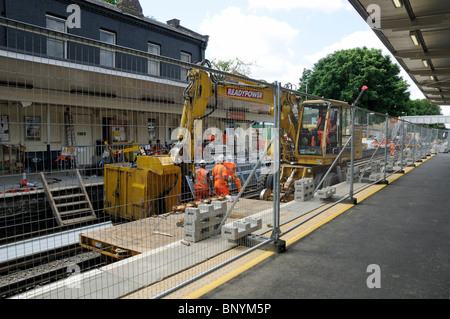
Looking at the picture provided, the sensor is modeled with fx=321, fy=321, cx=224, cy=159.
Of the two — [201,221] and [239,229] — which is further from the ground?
[201,221]

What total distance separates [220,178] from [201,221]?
3.00 metres

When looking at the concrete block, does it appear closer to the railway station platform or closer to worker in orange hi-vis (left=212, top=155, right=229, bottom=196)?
the railway station platform

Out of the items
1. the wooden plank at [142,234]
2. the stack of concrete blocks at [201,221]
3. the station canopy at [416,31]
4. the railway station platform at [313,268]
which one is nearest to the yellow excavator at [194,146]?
the wooden plank at [142,234]

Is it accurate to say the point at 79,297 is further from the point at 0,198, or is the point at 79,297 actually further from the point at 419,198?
the point at 419,198

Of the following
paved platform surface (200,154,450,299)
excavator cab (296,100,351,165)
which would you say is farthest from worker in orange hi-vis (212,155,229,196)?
excavator cab (296,100,351,165)

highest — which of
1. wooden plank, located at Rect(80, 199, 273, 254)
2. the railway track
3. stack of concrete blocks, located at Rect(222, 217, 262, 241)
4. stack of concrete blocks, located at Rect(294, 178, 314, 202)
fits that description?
stack of concrete blocks, located at Rect(294, 178, 314, 202)

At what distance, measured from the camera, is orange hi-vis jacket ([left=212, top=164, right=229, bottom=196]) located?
25.6 feet

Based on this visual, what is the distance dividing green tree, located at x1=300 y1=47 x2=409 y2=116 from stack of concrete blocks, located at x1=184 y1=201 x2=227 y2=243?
3389cm

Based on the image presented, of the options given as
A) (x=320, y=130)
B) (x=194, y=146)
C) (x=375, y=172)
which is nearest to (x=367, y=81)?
(x=375, y=172)

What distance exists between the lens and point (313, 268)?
4.09 m

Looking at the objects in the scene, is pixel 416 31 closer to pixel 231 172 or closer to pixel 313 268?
pixel 231 172
